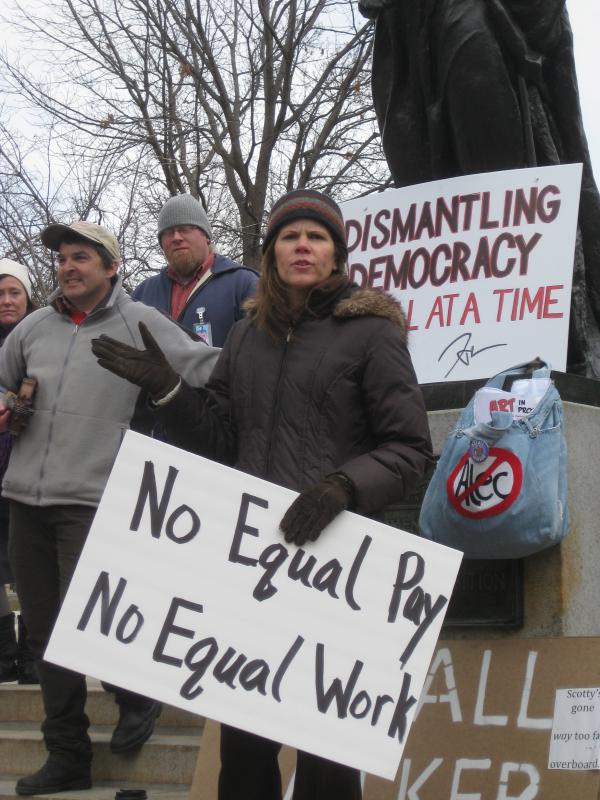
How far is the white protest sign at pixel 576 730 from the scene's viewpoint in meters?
3.51

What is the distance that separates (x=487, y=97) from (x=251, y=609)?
2.79m

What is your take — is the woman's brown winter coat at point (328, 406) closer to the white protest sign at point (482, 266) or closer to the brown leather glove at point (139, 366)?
the brown leather glove at point (139, 366)

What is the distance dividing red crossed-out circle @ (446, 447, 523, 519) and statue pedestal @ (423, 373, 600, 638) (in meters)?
0.34

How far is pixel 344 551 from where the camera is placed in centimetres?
278

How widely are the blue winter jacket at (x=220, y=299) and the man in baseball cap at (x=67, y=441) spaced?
58 centimetres

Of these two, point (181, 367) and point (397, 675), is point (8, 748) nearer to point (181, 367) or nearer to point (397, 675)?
point (181, 367)

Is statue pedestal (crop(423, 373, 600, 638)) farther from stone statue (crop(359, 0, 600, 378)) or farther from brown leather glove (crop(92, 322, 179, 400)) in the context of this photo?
brown leather glove (crop(92, 322, 179, 400))

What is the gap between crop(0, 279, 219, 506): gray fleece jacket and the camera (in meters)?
→ 4.21

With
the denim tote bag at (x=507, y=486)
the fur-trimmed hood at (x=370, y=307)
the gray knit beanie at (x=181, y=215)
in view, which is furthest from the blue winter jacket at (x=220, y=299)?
the fur-trimmed hood at (x=370, y=307)

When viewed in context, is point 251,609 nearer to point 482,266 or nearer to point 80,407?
point 80,407

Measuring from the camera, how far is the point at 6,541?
575 centimetres

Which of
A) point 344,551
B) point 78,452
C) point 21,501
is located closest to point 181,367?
point 78,452

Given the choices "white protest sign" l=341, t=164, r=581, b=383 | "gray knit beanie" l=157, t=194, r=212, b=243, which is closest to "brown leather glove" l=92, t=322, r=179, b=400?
"white protest sign" l=341, t=164, r=581, b=383
